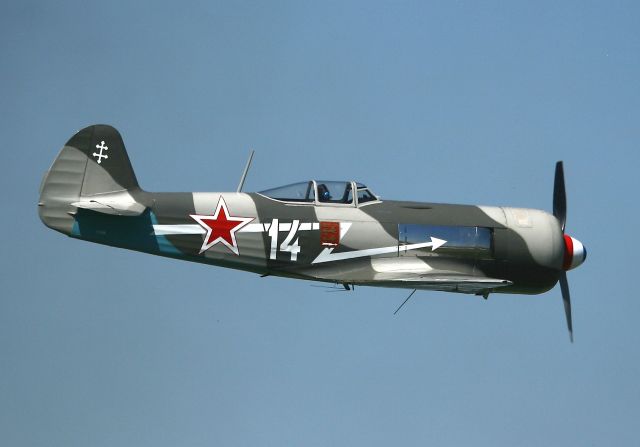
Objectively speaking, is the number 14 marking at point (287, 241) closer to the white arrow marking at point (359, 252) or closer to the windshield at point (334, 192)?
the white arrow marking at point (359, 252)

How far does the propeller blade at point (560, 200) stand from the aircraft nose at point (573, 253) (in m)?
0.50

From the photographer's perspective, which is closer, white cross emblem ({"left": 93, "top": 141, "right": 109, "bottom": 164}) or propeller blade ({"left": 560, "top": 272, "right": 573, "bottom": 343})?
white cross emblem ({"left": 93, "top": 141, "right": 109, "bottom": 164})

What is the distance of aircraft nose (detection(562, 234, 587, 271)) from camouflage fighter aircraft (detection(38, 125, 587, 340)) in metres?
0.97

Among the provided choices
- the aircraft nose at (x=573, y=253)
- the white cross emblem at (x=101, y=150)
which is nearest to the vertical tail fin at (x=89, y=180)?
the white cross emblem at (x=101, y=150)

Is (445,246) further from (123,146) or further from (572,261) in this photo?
(123,146)

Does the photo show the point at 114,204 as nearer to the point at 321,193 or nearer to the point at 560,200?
the point at 321,193

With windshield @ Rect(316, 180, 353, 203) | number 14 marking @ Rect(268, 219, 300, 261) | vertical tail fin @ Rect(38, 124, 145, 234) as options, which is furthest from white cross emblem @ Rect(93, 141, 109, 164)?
windshield @ Rect(316, 180, 353, 203)

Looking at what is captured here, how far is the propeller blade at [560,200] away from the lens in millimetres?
22297

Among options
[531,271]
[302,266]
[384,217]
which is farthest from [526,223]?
[302,266]

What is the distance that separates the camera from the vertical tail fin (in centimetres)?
1948

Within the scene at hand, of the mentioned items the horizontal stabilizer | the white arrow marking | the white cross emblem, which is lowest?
the white arrow marking

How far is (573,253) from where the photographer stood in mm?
21719

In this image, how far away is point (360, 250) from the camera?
20.2m

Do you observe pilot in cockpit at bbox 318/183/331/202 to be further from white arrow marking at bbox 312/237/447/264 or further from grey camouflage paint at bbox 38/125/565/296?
white arrow marking at bbox 312/237/447/264
